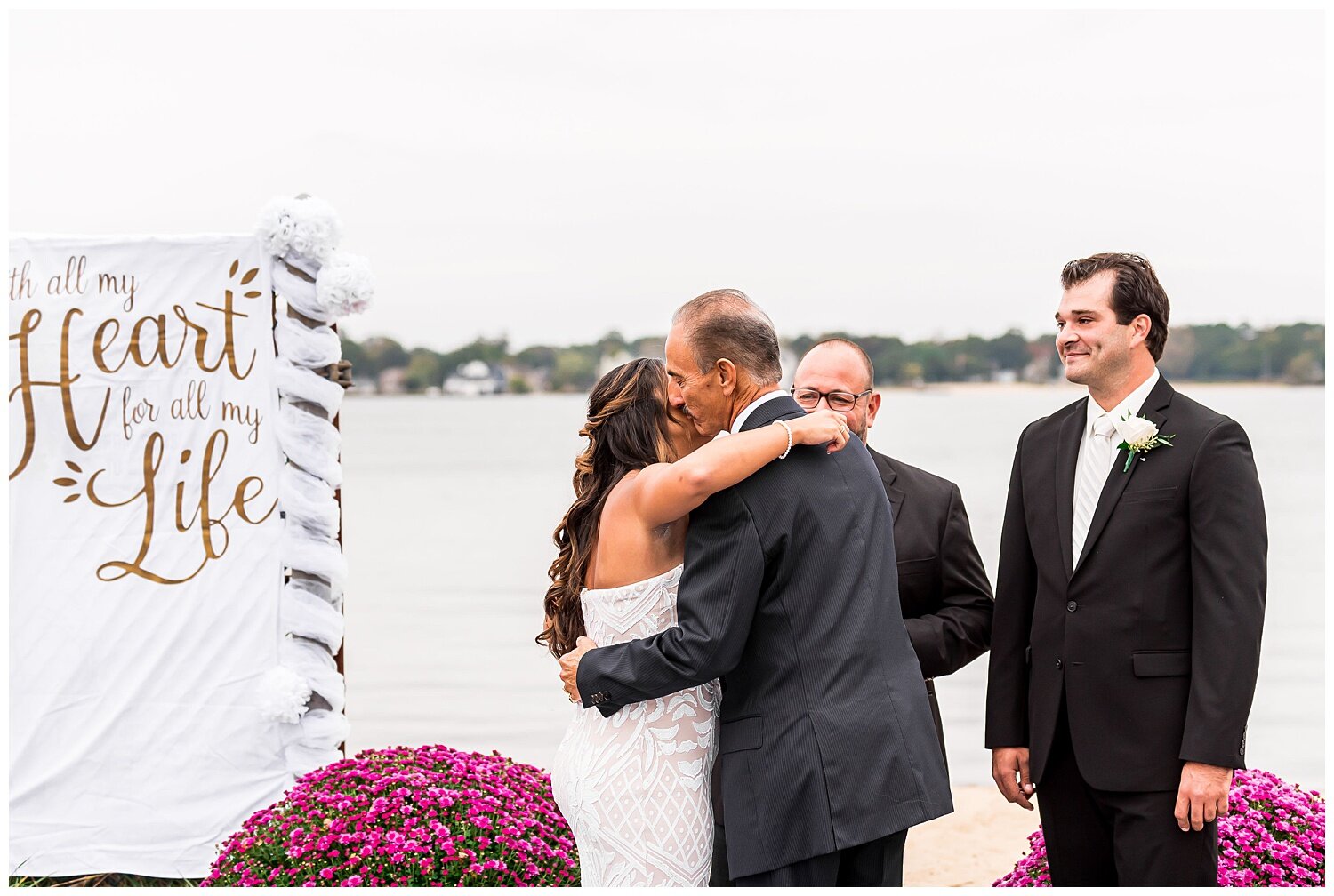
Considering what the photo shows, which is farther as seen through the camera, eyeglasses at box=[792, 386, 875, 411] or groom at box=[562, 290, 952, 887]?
eyeglasses at box=[792, 386, 875, 411]

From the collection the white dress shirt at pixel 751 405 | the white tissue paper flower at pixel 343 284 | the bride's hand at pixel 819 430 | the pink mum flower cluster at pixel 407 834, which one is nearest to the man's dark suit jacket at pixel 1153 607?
the bride's hand at pixel 819 430

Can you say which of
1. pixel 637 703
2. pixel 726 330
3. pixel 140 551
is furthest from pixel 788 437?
pixel 140 551

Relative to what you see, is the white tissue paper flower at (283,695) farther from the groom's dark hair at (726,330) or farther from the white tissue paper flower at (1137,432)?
the white tissue paper flower at (1137,432)

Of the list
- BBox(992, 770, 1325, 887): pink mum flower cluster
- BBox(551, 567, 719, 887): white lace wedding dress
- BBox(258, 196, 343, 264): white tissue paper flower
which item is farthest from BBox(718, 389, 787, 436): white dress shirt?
BBox(258, 196, 343, 264): white tissue paper flower

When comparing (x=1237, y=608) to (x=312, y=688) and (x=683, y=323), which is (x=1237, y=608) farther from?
(x=312, y=688)

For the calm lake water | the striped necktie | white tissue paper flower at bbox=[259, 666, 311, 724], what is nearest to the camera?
the striped necktie

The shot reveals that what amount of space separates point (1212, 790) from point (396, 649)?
1403 centimetres

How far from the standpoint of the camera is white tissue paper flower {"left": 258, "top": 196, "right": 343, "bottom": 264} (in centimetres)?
519

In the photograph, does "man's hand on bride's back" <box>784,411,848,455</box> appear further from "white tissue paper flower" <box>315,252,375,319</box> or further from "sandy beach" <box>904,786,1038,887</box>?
"sandy beach" <box>904,786,1038,887</box>

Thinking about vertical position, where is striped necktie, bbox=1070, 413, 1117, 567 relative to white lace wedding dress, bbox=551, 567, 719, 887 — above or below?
above

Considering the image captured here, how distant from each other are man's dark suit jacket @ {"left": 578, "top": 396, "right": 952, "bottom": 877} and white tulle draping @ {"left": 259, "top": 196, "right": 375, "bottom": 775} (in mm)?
2694

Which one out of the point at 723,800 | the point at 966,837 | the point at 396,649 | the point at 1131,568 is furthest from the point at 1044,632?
the point at 396,649

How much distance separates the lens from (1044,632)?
3.40 m

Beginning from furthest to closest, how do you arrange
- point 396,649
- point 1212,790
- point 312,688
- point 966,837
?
1. point 396,649
2. point 966,837
3. point 312,688
4. point 1212,790
